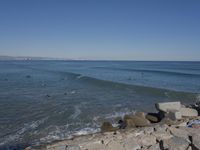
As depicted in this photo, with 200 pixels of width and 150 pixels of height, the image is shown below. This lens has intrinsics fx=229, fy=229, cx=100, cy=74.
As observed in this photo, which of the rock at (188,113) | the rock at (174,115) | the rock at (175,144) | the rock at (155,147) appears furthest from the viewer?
the rock at (188,113)

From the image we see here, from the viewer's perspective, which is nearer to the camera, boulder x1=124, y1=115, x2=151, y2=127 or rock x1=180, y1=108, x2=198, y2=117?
boulder x1=124, y1=115, x2=151, y2=127

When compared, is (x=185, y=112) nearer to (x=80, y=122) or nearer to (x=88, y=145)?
(x=80, y=122)

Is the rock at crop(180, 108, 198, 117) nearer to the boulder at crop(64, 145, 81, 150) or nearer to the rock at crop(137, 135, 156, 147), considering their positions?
the rock at crop(137, 135, 156, 147)

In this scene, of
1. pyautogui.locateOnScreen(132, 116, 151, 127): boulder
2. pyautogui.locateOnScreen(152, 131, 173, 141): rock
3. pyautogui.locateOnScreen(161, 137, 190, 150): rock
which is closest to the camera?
pyautogui.locateOnScreen(161, 137, 190, 150): rock

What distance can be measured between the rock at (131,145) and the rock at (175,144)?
706mm

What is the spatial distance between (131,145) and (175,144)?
3.85 feet

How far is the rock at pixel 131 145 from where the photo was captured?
6209mm

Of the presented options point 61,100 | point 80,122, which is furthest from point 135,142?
point 61,100

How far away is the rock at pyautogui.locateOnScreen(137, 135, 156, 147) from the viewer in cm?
644

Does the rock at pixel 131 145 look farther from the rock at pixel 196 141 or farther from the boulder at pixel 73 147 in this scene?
the rock at pixel 196 141

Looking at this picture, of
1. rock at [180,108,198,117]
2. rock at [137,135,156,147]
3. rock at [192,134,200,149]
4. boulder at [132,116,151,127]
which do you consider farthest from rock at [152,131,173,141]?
rock at [180,108,198,117]

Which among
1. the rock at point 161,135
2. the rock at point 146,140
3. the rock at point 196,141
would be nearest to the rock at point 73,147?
the rock at point 146,140

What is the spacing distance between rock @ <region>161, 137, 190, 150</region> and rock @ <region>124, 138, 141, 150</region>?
706mm

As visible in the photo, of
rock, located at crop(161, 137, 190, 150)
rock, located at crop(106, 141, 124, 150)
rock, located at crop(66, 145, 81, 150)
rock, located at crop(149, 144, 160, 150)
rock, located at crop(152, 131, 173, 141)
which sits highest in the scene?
rock, located at crop(161, 137, 190, 150)
